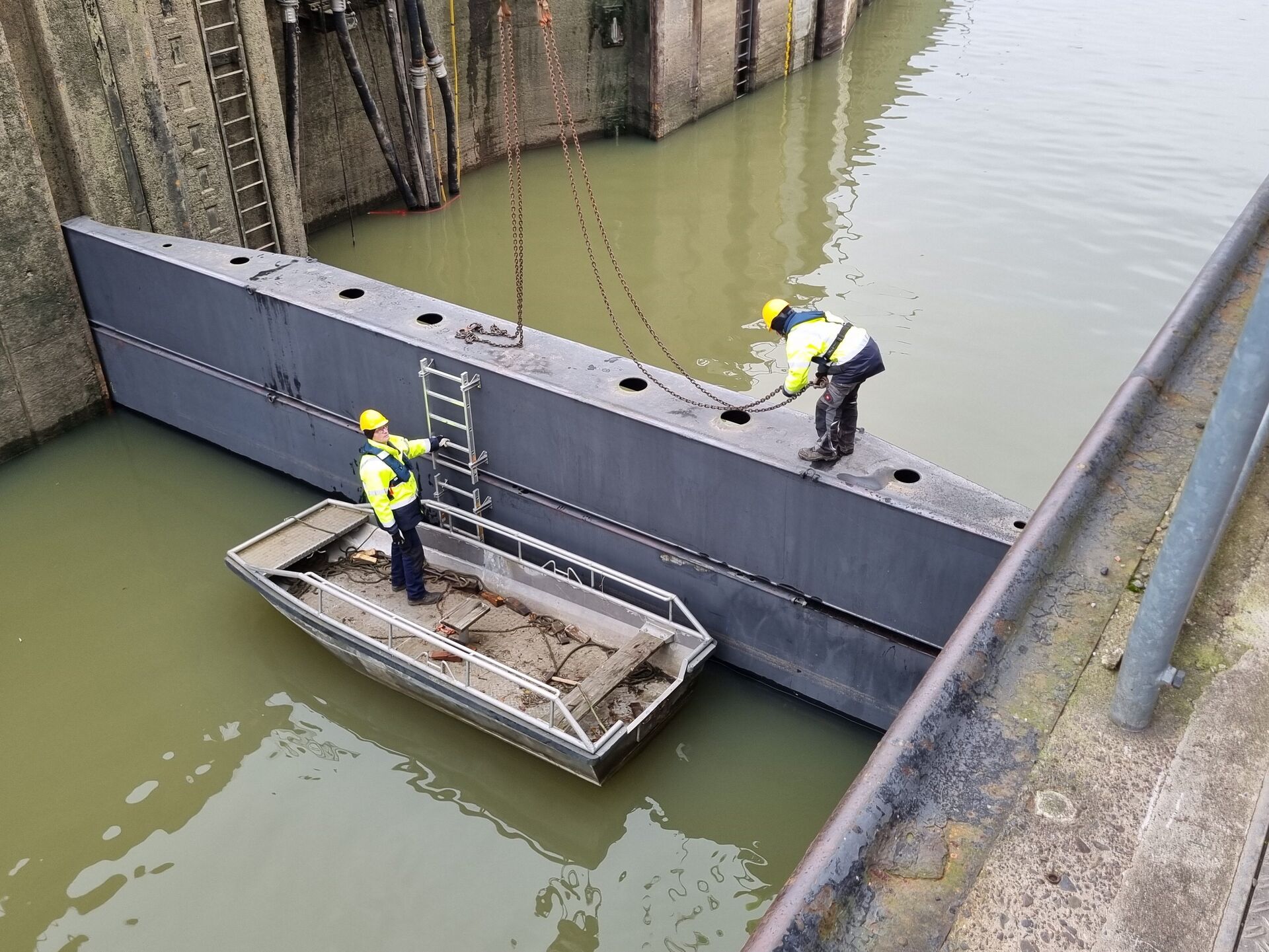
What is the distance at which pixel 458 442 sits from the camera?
9.39m

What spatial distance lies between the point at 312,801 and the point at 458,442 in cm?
316

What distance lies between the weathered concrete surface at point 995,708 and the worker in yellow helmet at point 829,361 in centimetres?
196

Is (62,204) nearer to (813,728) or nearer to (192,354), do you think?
(192,354)

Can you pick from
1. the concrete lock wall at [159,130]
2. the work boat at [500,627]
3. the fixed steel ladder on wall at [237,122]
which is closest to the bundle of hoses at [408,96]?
the concrete lock wall at [159,130]

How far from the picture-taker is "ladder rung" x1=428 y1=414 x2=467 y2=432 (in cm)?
Result: 909

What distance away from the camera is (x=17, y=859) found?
24.0 ft

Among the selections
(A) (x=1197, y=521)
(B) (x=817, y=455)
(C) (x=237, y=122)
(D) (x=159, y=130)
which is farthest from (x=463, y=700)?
(C) (x=237, y=122)

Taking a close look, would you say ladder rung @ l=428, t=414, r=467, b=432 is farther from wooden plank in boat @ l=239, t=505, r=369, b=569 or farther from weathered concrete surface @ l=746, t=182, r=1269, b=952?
weathered concrete surface @ l=746, t=182, r=1269, b=952

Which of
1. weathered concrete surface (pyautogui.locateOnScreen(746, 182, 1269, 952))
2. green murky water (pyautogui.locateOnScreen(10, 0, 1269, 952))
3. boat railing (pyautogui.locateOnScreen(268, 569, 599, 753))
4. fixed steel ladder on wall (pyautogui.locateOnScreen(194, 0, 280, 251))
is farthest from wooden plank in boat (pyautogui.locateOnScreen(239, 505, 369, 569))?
weathered concrete surface (pyautogui.locateOnScreen(746, 182, 1269, 952))

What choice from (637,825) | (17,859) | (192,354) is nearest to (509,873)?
(637,825)

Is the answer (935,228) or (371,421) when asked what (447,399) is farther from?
(935,228)

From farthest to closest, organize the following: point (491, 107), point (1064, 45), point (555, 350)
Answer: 1. point (1064, 45)
2. point (491, 107)
3. point (555, 350)

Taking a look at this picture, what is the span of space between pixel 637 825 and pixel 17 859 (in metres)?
4.11

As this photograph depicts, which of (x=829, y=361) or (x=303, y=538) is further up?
(x=829, y=361)
